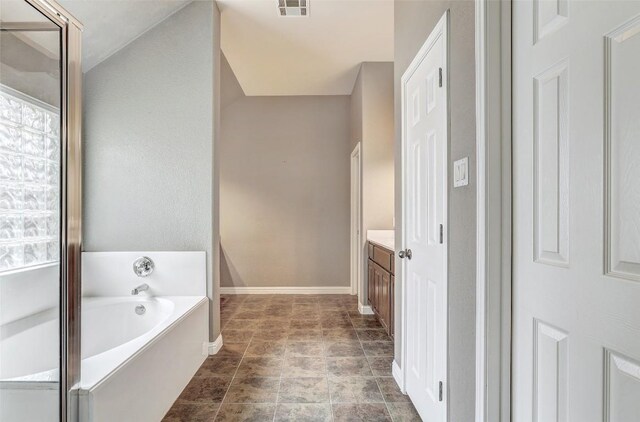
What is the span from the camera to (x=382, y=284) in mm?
3061

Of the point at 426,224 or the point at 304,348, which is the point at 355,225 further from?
the point at 426,224

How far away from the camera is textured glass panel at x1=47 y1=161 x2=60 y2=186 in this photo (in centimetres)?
119

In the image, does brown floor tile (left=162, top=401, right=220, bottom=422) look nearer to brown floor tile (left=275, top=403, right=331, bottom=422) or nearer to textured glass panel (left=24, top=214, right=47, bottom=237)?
brown floor tile (left=275, top=403, right=331, bottom=422)

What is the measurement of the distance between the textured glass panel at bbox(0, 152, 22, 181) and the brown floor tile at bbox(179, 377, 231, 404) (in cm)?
152

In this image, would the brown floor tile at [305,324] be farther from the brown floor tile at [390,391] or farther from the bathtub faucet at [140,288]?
the bathtub faucet at [140,288]

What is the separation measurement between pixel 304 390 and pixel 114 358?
44.2 inches

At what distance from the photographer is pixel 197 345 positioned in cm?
233

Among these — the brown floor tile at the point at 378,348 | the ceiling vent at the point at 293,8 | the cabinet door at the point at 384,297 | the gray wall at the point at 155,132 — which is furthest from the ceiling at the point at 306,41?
the brown floor tile at the point at 378,348

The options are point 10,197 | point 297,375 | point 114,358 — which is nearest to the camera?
point 10,197

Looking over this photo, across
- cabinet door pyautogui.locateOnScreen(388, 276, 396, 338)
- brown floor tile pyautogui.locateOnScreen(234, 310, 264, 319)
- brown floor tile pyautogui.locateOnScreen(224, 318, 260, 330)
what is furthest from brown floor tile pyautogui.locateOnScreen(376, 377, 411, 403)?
brown floor tile pyautogui.locateOnScreen(234, 310, 264, 319)

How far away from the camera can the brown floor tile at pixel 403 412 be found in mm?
1761

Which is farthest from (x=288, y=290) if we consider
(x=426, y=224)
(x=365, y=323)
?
(x=426, y=224)

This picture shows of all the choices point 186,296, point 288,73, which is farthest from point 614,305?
point 288,73

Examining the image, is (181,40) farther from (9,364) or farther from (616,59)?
(616,59)
